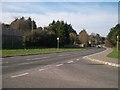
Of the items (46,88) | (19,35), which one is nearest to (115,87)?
(46,88)

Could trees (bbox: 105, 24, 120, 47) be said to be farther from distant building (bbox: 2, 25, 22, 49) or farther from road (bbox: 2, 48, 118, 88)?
road (bbox: 2, 48, 118, 88)

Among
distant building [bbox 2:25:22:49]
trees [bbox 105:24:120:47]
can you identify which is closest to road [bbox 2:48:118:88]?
distant building [bbox 2:25:22:49]

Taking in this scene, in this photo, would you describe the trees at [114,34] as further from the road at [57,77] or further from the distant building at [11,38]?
the road at [57,77]

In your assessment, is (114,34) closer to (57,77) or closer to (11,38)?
(11,38)

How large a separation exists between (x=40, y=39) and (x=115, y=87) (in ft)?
300

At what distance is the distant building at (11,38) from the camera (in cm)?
A: 8613

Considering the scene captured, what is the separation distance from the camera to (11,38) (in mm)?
88938

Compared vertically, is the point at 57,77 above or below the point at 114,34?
below

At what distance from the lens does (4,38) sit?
8625 cm

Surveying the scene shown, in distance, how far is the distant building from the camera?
86131mm

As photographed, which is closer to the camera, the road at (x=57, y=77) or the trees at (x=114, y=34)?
the road at (x=57, y=77)

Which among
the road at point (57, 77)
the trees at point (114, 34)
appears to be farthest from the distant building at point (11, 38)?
the road at point (57, 77)

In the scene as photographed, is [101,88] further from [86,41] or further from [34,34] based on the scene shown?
[86,41]

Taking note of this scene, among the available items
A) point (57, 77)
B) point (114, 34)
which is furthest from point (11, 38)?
point (57, 77)
